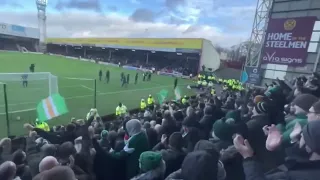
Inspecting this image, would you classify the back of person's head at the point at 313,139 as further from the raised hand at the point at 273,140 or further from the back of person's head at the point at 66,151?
the back of person's head at the point at 66,151

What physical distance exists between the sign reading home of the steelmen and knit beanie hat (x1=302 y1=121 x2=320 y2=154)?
12.7 meters

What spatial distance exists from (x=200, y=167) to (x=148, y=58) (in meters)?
48.0

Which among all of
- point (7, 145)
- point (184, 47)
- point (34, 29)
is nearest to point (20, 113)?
point (7, 145)

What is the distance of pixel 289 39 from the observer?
41.8 ft

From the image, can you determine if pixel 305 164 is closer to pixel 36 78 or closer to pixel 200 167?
pixel 200 167

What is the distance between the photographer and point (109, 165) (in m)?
3.08

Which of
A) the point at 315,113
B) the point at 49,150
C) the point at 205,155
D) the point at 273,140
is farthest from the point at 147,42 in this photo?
the point at 205,155

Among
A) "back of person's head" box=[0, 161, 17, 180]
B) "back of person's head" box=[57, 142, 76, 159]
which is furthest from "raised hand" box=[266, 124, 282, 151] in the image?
"back of person's head" box=[0, 161, 17, 180]

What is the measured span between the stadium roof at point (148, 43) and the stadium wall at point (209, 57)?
106cm

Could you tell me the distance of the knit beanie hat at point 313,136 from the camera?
167 centimetres

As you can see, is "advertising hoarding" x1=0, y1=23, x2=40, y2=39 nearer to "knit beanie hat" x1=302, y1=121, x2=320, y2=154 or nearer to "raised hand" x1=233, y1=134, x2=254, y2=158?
"raised hand" x1=233, y1=134, x2=254, y2=158

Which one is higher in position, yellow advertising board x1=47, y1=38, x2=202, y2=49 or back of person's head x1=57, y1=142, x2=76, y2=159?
yellow advertising board x1=47, y1=38, x2=202, y2=49

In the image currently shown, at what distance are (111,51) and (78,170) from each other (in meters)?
56.7

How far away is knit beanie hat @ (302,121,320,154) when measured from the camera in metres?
1.67
